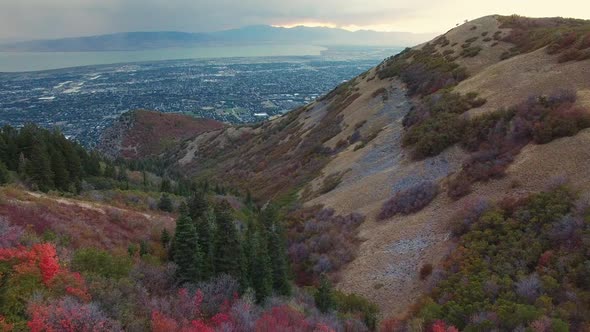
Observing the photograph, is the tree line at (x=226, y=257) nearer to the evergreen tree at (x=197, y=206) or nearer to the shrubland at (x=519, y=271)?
the shrubland at (x=519, y=271)

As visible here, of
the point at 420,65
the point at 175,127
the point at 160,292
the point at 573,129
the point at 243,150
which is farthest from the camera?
the point at 175,127

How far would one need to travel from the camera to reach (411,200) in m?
26.6

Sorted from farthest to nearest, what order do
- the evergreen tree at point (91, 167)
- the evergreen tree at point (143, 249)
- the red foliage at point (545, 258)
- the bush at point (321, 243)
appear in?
1. the evergreen tree at point (91, 167)
2. the bush at point (321, 243)
3. the evergreen tree at point (143, 249)
4. the red foliage at point (545, 258)

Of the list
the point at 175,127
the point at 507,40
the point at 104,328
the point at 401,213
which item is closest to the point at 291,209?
the point at 401,213

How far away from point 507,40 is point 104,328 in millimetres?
55474

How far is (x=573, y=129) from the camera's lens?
23.0 meters

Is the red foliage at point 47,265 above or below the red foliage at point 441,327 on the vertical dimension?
above

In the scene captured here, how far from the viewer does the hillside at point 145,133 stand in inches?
5600

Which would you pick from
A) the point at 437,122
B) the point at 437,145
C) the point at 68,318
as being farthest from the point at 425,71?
the point at 68,318

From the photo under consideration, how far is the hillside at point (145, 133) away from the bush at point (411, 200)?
118728 mm

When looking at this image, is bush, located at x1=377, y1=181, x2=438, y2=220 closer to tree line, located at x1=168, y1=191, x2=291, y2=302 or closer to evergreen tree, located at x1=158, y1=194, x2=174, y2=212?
tree line, located at x1=168, y1=191, x2=291, y2=302

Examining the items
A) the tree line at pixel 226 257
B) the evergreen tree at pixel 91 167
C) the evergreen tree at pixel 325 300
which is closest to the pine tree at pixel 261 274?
the tree line at pixel 226 257

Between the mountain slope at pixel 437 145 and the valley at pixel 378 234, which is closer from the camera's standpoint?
the valley at pixel 378 234

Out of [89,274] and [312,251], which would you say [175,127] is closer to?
[312,251]
